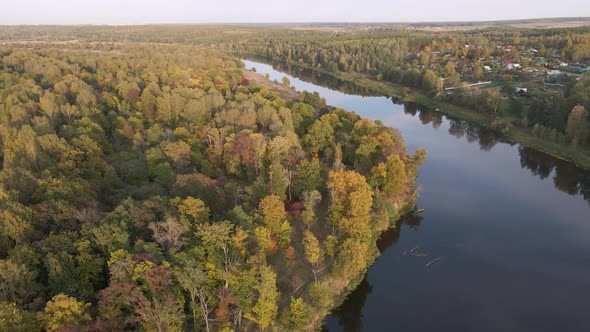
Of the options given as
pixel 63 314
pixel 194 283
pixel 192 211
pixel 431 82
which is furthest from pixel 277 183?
pixel 431 82

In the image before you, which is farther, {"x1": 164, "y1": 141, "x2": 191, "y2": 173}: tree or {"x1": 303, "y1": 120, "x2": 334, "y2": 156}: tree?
{"x1": 303, "y1": 120, "x2": 334, "y2": 156}: tree

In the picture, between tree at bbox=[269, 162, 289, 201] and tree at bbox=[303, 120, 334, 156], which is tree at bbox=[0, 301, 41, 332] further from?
tree at bbox=[303, 120, 334, 156]

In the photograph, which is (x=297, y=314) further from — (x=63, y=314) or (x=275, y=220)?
(x=63, y=314)

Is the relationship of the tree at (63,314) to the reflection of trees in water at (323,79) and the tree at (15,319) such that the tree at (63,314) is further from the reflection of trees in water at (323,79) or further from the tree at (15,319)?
the reflection of trees in water at (323,79)

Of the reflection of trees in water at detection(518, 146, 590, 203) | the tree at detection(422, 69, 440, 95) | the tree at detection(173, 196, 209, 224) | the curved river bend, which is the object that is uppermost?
the tree at detection(422, 69, 440, 95)

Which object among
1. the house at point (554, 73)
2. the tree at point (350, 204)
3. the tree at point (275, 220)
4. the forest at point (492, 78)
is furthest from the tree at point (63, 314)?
the house at point (554, 73)

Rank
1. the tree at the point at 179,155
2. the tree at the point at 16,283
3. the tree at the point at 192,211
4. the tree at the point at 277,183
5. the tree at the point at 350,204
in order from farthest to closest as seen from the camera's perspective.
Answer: the tree at the point at 179,155
the tree at the point at 277,183
the tree at the point at 350,204
the tree at the point at 192,211
the tree at the point at 16,283

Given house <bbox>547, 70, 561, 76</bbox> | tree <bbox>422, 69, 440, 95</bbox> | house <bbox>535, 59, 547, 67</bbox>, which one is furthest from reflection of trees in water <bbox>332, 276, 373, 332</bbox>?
house <bbox>535, 59, 547, 67</bbox>
